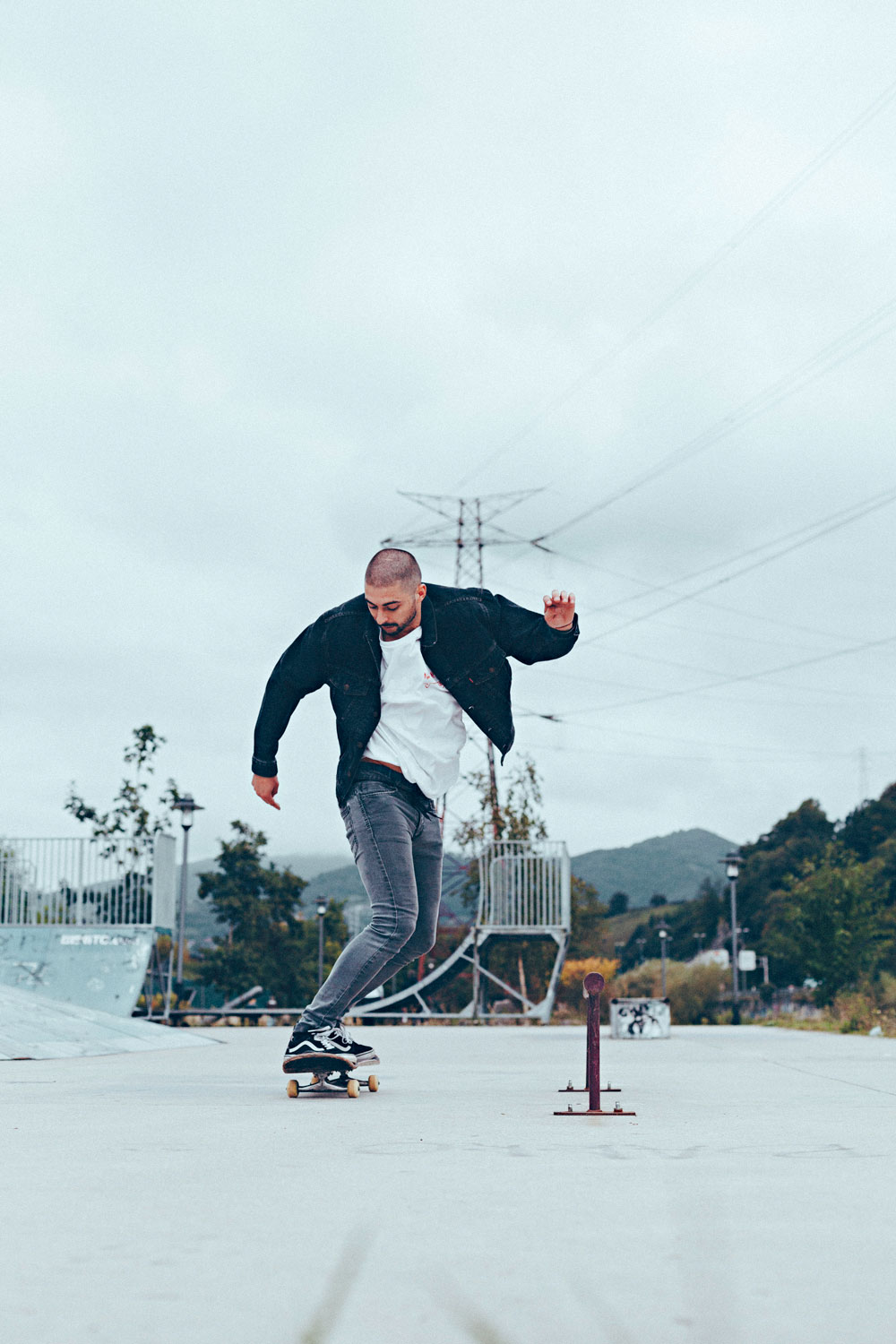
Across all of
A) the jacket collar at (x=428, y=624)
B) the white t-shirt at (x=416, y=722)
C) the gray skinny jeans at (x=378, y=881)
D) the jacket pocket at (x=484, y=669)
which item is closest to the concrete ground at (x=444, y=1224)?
the gray skinny jeans at (x=378, y=881)

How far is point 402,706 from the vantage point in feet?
14.6

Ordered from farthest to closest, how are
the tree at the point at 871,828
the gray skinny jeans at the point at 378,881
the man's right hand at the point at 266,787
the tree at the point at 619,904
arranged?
the tree at the point at 619,904 → the tree at the point at 871,828 → the man's right hand at the point at 266,787 → the gray skinny jeans at the point at 378,881

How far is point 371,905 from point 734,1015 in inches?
846

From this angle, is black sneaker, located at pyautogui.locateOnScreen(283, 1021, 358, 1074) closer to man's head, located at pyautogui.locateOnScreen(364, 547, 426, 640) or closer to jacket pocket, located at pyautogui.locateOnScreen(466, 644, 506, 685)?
jacket pocket, located at pyautogui.locateOnScreen(466, 644, 506, 685)

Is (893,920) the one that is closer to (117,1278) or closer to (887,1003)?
(887,1003)

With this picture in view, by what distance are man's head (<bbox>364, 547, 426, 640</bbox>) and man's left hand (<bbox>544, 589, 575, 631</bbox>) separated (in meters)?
0.44

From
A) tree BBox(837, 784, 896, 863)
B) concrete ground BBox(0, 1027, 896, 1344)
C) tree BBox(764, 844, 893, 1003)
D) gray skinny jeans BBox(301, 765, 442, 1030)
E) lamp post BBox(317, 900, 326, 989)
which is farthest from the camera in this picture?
tree BBox(837, 784, 896, 863)

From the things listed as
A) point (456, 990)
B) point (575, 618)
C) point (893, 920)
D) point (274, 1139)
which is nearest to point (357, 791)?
point (575, 618)

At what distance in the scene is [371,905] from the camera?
427 cm

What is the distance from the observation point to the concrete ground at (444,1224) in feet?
4.47

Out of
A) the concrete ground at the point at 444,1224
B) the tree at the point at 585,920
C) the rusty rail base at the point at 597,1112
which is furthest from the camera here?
the tree at the point at 585,920

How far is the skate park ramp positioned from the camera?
22.5 feet

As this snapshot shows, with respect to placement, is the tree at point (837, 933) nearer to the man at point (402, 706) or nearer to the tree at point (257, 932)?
the tree at point (257, 932)

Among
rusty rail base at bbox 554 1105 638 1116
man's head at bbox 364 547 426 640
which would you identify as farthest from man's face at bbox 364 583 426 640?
rusty rail base at bbox 554 1105 638 1116
